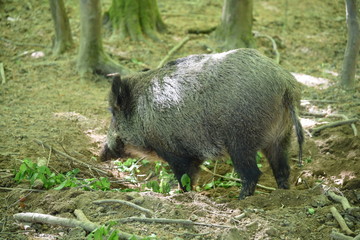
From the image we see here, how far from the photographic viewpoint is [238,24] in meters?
9.66

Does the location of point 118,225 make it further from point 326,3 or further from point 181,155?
point 326,3

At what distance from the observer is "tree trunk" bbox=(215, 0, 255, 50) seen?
31.3ft

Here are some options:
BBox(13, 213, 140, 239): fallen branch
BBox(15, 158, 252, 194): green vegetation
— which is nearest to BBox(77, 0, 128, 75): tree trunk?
BBox(15, 158, 252, 194): green vegetation

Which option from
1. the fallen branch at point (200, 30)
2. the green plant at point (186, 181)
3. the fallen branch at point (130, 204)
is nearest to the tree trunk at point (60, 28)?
the fallen branch at point (200, 30)

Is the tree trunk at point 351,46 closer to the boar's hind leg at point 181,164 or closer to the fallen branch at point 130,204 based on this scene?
the boar's hind leg at point 181,164

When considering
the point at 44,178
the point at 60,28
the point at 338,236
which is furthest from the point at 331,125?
the point at 60,28

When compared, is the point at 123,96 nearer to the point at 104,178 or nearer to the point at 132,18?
the point at 104,178

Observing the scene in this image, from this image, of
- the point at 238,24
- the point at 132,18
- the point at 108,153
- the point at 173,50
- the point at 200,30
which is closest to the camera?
the point at 108,153

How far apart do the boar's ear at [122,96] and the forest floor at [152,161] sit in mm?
832

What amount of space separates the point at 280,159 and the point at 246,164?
2.05 feet

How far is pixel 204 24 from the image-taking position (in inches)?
451

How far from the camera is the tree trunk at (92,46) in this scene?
831cm

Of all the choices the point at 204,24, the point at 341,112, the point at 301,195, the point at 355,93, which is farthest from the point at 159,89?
the point at 204,24

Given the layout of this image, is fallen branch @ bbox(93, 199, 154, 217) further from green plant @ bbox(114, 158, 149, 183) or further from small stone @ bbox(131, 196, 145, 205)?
green plant @ bbox(114, 158, 149, 183)
